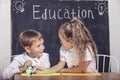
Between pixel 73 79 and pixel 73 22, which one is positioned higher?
pixel 73 22

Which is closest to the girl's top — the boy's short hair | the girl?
the girl

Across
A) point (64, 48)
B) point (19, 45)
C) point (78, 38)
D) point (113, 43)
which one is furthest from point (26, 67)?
point (113, 43)

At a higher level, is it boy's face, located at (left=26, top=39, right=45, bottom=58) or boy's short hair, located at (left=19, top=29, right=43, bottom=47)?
boy's short hair, located at (left=19, top=29, right=43, bottom=47)

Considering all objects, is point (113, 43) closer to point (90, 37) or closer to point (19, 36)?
point (90, 37)

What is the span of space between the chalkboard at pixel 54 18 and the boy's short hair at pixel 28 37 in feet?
0.11

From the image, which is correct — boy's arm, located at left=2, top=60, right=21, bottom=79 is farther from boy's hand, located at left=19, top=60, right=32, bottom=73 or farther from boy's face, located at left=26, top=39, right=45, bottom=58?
boy's face, located at left=26, top=39, right=45, bottom=58

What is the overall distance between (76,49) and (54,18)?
373 mm

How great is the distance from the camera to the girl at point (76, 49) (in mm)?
2645

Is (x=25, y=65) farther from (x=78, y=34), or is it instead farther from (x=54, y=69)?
(x=78, y=34)

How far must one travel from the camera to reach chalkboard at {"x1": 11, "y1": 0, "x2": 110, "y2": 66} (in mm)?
2604

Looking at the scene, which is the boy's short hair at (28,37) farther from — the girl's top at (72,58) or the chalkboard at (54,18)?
the girl's top at (72,58)

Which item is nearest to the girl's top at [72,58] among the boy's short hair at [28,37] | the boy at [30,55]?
the boy at [30,55]

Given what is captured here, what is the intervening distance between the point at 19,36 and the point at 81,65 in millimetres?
665

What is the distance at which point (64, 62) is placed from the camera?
265cm
